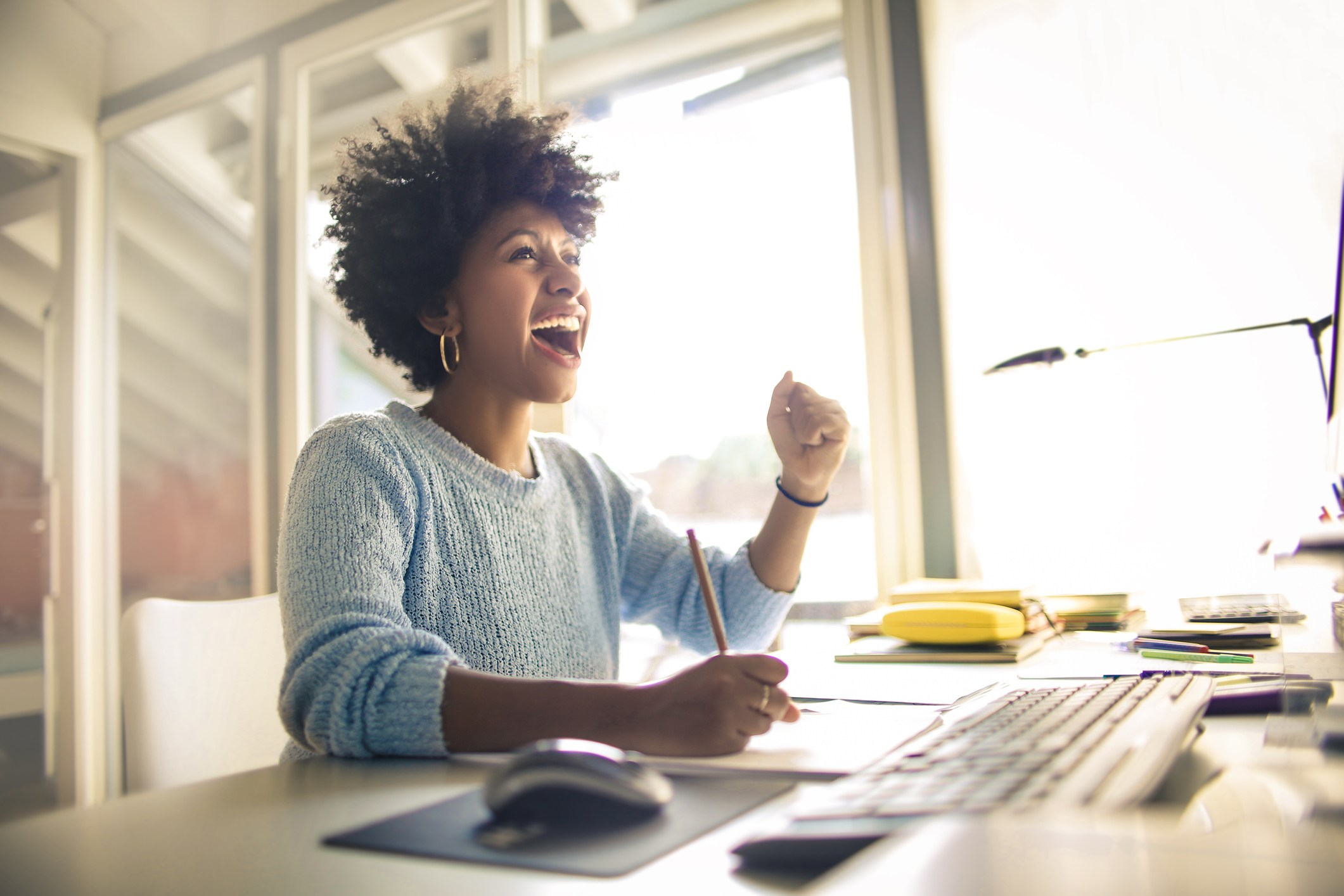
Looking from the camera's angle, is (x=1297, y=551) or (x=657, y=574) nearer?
(x=1297, y=551)

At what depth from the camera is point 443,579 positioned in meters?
1.08

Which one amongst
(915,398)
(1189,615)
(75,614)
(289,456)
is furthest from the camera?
(75,614)

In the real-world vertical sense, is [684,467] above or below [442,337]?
below

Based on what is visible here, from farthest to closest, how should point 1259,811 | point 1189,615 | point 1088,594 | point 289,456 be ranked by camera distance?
point 289,456
point 1088,594
point 1189,615
point 1259,811

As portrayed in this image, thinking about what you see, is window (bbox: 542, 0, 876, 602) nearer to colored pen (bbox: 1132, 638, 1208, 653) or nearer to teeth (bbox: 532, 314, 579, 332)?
teeth (bbox: 532, 314, 579, 332)

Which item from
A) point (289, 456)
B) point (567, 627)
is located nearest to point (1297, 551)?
point (567, 627)

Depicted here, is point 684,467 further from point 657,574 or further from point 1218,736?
point 1218,736

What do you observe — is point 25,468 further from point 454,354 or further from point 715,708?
point 715,708

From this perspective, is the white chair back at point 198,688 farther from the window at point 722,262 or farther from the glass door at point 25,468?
the glass door at point 25,468

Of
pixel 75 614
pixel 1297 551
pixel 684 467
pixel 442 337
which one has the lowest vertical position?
pixel 75 614

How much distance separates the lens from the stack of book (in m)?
1.43

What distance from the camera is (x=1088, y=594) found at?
1.47 meters

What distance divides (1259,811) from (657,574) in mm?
998

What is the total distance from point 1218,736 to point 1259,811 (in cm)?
24
